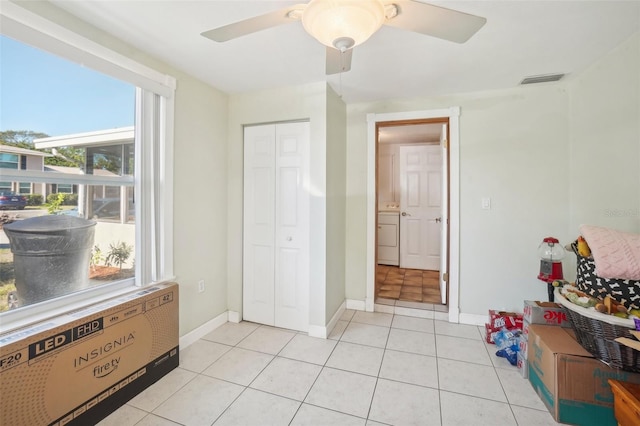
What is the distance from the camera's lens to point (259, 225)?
9.02 feet

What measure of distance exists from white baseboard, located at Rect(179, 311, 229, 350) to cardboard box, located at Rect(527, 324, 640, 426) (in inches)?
102

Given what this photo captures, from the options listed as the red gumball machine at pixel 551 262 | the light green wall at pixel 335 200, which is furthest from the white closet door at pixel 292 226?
the red gumball machine at pixel 551 262

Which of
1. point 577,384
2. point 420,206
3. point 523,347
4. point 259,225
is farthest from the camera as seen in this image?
point 420,206

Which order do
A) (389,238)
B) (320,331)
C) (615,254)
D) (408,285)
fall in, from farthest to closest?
(389,238) < (408,285) < (320,331) < (615,254)

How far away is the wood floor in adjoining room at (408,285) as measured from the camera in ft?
11.0

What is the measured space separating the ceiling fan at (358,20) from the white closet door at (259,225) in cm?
144

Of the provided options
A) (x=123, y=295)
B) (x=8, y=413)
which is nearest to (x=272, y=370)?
(x=123, y=295)

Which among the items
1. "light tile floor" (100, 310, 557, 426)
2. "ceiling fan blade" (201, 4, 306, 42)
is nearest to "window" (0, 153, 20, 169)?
"ceiling fan blade" (201, 4, 306, 42)

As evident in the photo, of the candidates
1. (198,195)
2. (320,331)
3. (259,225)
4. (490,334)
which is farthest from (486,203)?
(198,195)

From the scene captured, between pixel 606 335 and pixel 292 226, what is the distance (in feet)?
7.14

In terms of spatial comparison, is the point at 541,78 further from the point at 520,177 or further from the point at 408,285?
the point at 408,285

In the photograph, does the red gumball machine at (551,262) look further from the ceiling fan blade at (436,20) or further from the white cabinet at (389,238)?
the white cabinet at (389,238)

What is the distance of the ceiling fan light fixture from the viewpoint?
970mm

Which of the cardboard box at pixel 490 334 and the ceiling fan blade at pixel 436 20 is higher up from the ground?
the ceiling fan blade at pixel 436 20
